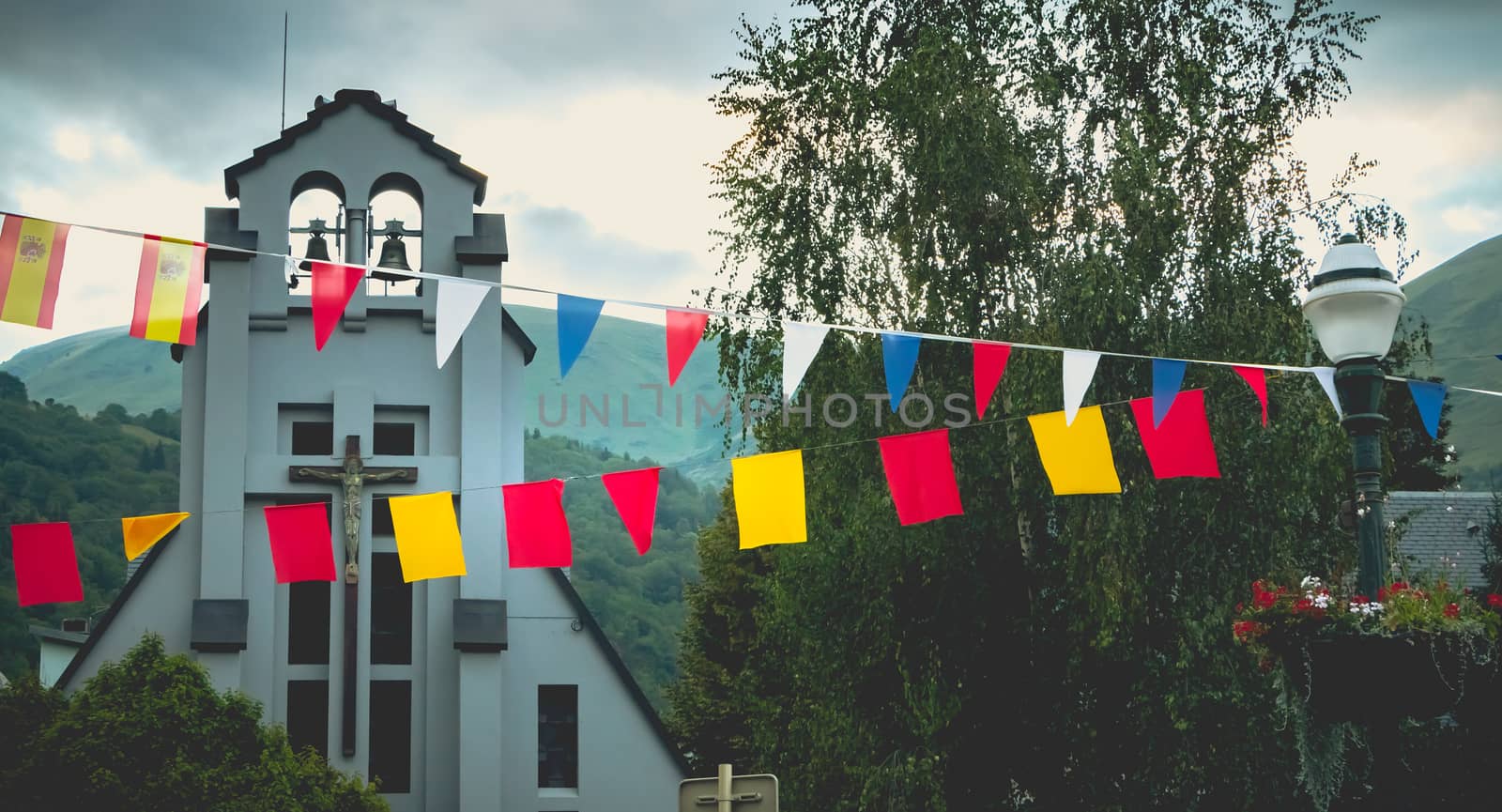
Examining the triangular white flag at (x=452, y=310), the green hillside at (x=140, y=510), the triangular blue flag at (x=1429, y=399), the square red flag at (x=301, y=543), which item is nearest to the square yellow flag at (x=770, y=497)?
the triangular white flag at (x=452, y=310)

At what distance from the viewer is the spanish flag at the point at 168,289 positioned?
10.3m

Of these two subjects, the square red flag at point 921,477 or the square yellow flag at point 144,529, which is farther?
the square yellow flag at point 144,529

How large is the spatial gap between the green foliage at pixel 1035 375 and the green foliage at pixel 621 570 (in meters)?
27.3

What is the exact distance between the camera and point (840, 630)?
15562mm

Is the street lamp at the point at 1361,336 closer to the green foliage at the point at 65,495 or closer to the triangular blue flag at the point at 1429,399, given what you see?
the triangular blue flag at the point at 1429,399

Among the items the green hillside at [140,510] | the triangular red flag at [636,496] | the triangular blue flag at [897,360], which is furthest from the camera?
the green hillside at [140,510]

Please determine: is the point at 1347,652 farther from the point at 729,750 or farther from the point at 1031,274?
the point at 729,750

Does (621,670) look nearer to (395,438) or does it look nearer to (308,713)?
(308,713)

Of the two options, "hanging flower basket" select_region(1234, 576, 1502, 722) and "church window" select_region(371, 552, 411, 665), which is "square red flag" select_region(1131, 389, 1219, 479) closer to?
"hanging flower basket" select_region(1234, 576, 1502, 722)

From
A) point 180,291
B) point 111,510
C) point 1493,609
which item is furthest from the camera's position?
point 111,510

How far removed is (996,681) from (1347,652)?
10.5 meters

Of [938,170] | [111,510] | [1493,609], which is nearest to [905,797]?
[938,170]

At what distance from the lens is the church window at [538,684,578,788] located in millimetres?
16734

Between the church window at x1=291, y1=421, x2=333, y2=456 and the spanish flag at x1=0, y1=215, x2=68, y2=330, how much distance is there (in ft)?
23.1
